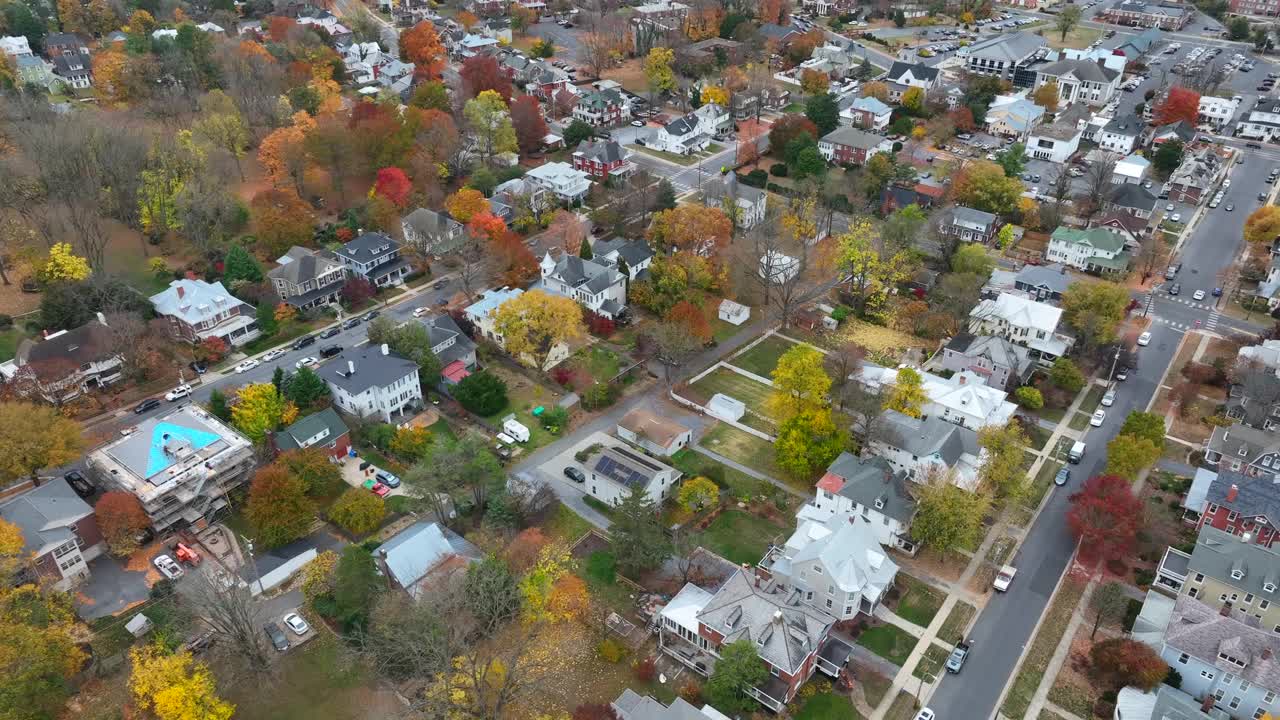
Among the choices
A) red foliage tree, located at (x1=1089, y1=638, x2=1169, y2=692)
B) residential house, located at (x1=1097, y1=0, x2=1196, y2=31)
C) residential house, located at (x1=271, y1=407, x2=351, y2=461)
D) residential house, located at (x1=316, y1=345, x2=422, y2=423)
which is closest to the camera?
red foliage tree, located at (x1=1089, y1=638, x2=1169, y2=692)

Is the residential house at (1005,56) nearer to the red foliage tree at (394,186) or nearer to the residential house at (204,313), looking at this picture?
the red foliage tree at (394,186)

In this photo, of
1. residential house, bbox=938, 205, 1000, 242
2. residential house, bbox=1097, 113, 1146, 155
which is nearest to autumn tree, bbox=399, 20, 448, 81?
residential house, bbox=938, 205, 1000, 242

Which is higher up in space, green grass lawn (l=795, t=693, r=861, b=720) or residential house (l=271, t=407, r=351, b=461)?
residential house (l=271, t=407, r=351, b=461)

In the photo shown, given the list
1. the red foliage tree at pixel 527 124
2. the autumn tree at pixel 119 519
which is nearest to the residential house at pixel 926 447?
the autumn tree at pixel 119 519

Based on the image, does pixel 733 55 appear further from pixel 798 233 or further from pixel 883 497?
pixel 883 497

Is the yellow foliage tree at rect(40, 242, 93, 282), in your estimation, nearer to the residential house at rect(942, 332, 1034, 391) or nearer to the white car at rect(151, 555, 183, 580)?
the white car at rect(151, 555, 183, 580)

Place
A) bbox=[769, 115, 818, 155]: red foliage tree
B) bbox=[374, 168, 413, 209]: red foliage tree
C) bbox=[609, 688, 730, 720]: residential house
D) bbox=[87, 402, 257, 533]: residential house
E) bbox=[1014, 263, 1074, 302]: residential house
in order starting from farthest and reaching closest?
bbox=[769, 115, 818, 155]: red foliage tree, bbox=[374, 168, 413, 209]: red foliage tree, bbox=[1014, 263, 1074, 302]: residential house, bbox=[87, 402, 257, 533]: residential house, bbox=[609, 688, 730, 720]: residential house
